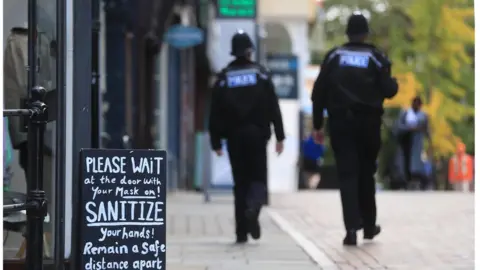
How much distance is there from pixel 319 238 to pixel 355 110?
1.41 metres

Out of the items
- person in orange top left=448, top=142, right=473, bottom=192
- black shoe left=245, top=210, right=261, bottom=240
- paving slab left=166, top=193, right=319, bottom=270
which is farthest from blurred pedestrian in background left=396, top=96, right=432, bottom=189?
black shoe left=245, top=210, right=261, bottom=240

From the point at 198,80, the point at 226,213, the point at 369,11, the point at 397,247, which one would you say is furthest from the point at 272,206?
the point at 369,11

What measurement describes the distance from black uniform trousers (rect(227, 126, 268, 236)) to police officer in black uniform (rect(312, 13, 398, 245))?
492 millimetres

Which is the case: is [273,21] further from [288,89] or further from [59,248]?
[59,248]

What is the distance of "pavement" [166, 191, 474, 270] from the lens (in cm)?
769

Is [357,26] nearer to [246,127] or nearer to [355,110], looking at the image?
[355,110]

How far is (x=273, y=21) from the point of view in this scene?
3027cm

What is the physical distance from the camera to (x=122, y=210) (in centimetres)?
570

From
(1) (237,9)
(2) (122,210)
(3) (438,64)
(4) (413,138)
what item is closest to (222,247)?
(2) (122,210)

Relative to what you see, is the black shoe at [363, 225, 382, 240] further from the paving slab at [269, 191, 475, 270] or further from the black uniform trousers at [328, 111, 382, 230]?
the black uniform trousers at [328, 111, 382, 230]

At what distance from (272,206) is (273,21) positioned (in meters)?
16.6

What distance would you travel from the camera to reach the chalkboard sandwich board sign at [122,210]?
5605mm

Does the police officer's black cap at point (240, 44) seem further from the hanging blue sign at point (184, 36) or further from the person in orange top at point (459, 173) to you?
the person in orange top at point (459, 173)

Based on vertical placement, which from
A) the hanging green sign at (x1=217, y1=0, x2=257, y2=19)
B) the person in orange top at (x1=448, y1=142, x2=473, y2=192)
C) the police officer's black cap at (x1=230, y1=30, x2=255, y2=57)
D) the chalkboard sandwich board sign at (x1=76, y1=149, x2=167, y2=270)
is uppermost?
the hanging green sign at (x1=217, y1=0, x2=257, y2=19)
